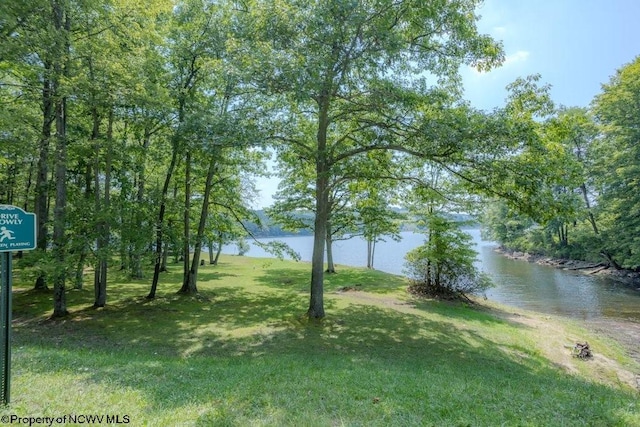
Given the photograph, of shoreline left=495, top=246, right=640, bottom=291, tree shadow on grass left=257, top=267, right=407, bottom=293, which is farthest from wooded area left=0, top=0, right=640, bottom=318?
shoreline left=495, top=246, right=640, bottom=291

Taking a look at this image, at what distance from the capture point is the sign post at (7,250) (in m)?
3.31

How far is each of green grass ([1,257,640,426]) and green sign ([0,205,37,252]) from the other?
154 centimetres

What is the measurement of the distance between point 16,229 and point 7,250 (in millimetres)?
205

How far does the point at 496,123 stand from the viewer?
24.4 ft

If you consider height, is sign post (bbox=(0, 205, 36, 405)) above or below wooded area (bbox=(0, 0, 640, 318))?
below

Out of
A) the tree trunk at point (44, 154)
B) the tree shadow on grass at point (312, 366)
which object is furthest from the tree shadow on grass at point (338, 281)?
the tree trunk at point (44, 154)

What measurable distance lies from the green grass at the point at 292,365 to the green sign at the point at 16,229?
154 cm

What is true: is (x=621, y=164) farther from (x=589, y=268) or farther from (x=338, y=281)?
(x=338, y=281)

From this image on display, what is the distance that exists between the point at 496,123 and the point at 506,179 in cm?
134

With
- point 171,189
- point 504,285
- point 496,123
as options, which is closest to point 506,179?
point 496,123

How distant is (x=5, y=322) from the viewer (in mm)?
3402

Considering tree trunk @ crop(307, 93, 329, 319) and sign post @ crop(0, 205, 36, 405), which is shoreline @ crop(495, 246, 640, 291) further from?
sign post @ crop(0, 205, 36, 405)

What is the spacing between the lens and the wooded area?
26.0ft

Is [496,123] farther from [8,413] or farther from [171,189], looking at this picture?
[171,189]
